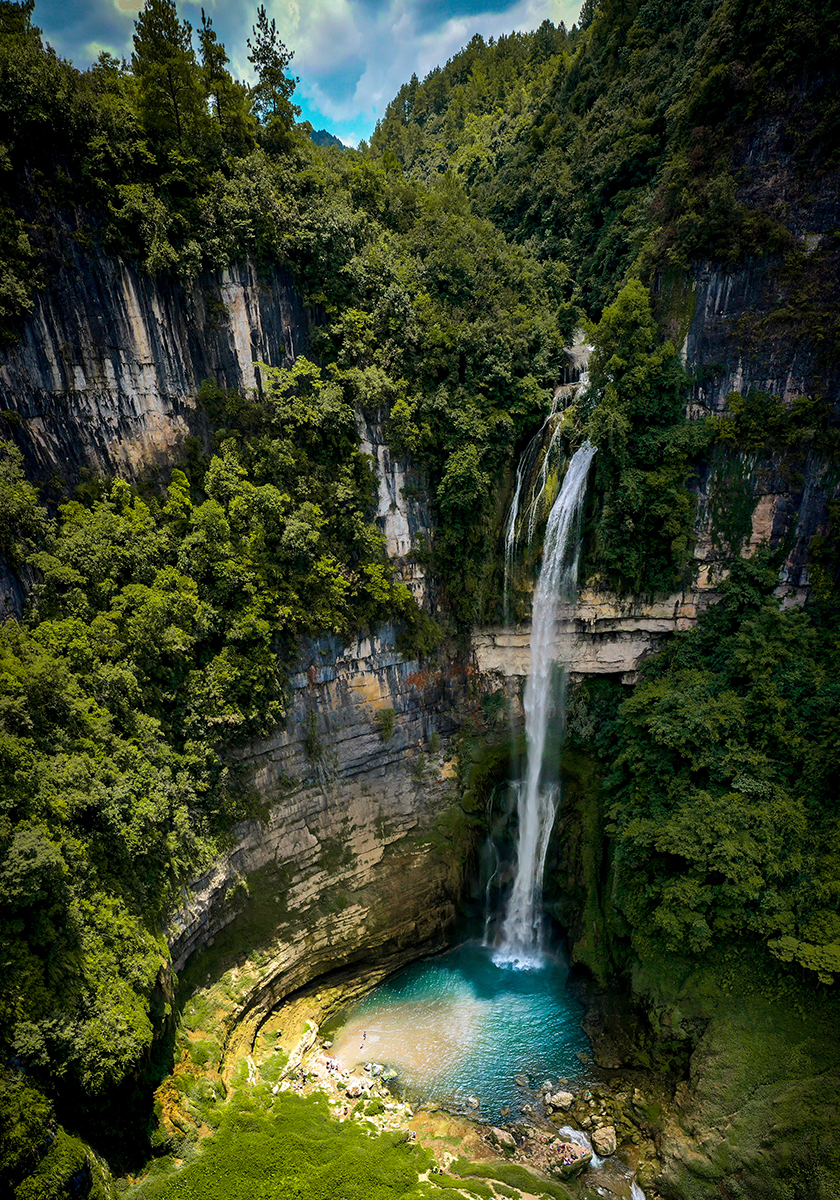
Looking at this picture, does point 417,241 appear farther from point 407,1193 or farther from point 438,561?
point 407,1193

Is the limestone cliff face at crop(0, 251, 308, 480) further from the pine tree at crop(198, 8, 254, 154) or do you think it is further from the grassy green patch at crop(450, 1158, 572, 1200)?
the grassy green patch at crop(450, 1158, 572, 1200)

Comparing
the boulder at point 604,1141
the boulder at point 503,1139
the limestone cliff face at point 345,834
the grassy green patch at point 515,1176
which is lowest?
the boulder at point 604,1141

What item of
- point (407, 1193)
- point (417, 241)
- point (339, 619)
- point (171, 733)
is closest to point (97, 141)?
point (417, 241)

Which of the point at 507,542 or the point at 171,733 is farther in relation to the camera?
the point at 507,542

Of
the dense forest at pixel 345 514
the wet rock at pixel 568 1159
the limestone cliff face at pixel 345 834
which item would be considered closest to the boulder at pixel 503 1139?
the wet rock at pixel 568 1159

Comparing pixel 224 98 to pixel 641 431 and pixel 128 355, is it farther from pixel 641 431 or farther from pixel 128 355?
pixel 641 431

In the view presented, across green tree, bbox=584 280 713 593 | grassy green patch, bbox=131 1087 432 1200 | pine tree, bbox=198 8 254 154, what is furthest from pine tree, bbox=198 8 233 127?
Answer: grassy green patch, bbox=131 1087 432 1200

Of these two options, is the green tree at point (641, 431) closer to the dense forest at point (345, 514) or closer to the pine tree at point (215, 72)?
the dense forest at point (345, 514)

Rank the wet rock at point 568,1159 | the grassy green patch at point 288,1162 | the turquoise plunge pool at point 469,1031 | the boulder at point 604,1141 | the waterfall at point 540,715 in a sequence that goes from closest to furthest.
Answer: the grassy green patch at point 288,1162
the wet rock at point 568,1159
the boulder at point 604,1141
the turquoise plunge pool at point 469,1031
the waterfall at point 540,715
